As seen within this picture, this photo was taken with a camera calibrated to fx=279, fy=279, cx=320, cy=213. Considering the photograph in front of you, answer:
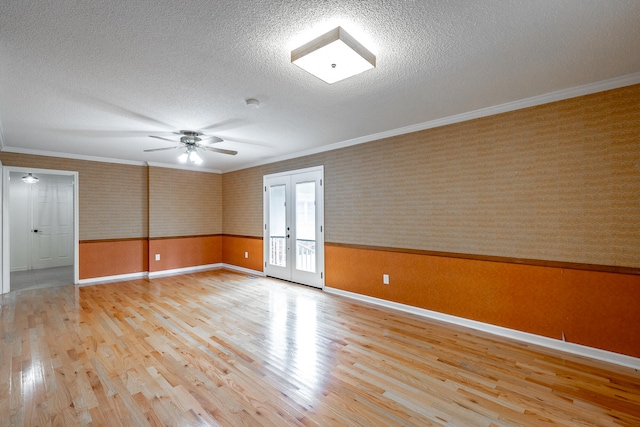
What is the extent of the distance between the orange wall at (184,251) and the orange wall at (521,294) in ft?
14.5

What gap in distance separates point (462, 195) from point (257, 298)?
3.36 meters

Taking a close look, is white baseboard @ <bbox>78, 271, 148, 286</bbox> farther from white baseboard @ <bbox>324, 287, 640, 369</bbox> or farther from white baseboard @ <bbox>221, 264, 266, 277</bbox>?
white baseboard @ <bbox>324, 287, 640, 369</bbox>

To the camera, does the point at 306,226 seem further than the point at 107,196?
No

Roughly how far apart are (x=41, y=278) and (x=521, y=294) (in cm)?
863

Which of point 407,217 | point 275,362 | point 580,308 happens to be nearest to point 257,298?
Answer: point 275,362

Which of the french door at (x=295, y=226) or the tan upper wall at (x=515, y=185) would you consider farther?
the french door at (x=295, y=226)

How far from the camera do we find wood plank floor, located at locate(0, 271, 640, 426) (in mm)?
1893

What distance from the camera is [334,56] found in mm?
1997

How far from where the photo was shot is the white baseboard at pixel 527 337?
250cm

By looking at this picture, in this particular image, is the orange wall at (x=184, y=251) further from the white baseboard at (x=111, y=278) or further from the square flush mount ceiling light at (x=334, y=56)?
the square flush mount ceiling light at (x=334, y=56)

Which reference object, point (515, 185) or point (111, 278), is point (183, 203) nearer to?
point (111, 278)

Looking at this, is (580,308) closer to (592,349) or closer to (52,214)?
(592,349)

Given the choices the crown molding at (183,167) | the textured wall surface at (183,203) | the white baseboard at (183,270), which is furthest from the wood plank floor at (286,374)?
the crown molding at (183,167)

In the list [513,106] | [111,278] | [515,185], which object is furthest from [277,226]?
[513,106]
